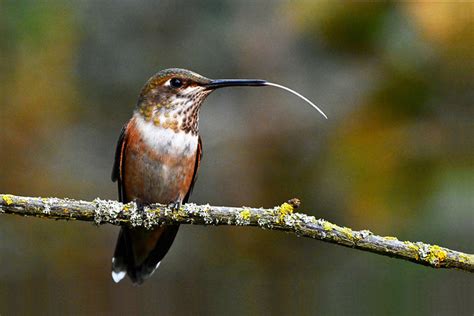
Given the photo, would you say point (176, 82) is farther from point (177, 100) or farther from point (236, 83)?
point (236, 83)

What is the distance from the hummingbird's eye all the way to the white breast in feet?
0.92

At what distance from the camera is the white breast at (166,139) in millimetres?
4832

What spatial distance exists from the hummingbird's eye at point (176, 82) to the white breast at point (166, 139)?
281 mm

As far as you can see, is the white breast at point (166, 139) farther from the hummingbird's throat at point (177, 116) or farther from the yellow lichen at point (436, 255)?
the yellow lichen at point (436, 255)

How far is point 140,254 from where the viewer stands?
5.64m

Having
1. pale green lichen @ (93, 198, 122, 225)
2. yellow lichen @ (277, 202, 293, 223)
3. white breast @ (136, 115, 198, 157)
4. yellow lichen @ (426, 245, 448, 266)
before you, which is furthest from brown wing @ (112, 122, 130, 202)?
yellow lichen @ (426, 245, 448, 266)

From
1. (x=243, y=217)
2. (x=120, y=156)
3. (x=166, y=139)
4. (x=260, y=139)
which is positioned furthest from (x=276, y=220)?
(x=260, y=139)

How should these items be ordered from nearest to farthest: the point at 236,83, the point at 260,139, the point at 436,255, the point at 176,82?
the point at 436,255
the point at 236,83
the point at 176,82
the point at 260,139

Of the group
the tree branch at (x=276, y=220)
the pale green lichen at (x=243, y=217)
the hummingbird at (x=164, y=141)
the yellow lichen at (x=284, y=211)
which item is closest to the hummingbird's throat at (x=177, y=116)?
the hummingbird at (x=164, y=141)

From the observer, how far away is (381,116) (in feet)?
20.1

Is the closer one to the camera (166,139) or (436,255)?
(436,255)

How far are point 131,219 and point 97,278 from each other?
2892mm

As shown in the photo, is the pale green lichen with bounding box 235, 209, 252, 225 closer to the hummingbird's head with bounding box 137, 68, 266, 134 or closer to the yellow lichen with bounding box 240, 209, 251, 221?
the yellow lichen with bounding box 240, 209, 251, 221

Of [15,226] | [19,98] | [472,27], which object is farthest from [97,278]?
→ [472,27]
